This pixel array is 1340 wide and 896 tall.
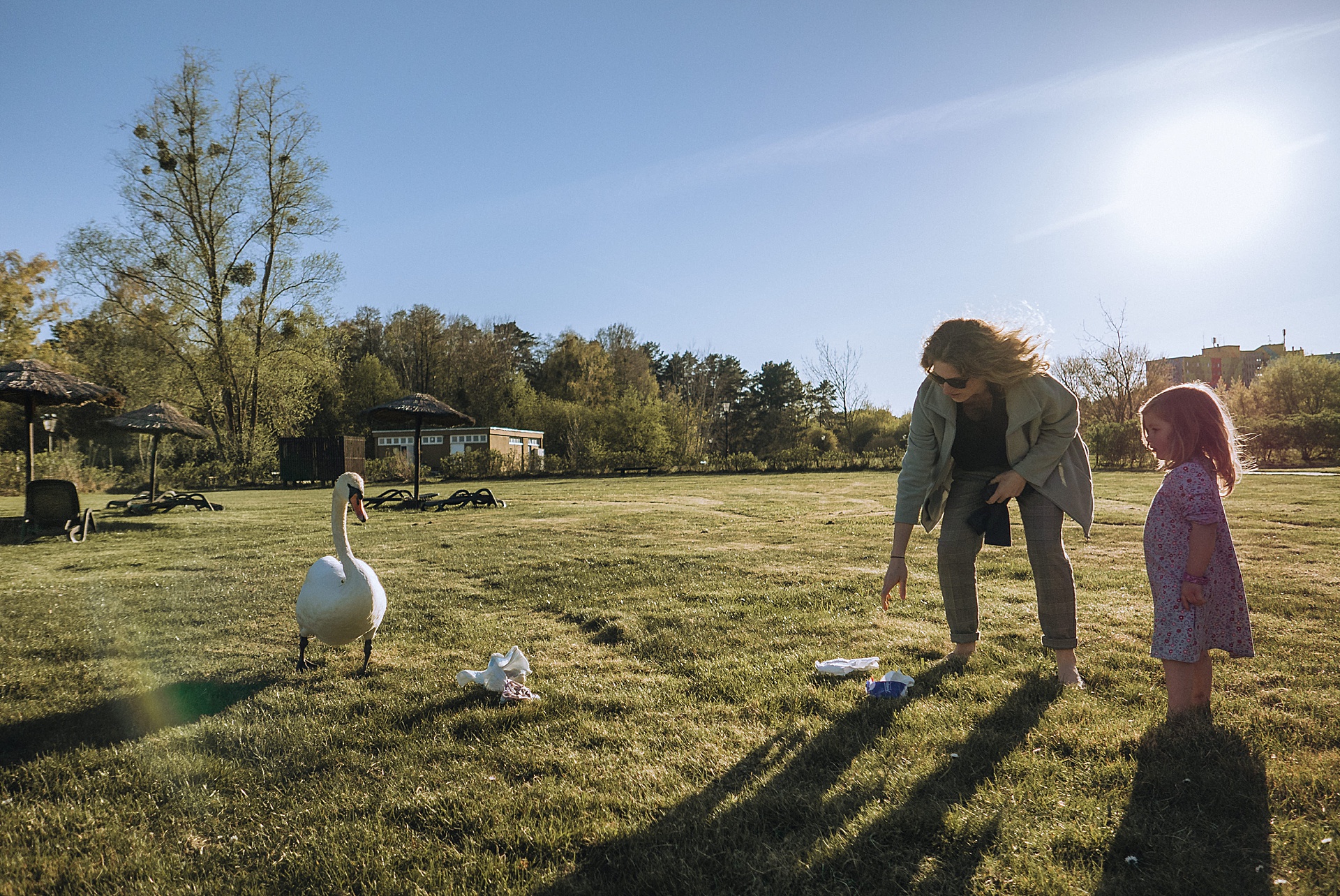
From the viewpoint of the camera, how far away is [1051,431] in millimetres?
3402

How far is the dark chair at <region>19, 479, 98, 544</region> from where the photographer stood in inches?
451

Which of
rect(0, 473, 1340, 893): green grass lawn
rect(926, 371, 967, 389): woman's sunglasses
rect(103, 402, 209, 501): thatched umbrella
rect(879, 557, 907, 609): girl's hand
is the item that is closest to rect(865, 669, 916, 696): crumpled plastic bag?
rect(0, 473, 1340, 893): green grass lawn

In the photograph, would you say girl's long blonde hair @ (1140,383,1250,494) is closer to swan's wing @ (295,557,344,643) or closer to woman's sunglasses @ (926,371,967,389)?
woman's sunglasses @ (926,371,967,389)

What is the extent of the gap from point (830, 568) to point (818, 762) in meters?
4.62

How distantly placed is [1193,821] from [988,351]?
196 cm

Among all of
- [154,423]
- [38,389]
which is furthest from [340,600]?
[154,423]

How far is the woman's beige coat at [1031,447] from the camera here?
3357 millimetres

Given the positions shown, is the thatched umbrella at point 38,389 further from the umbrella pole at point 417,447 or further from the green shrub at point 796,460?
the green shrub at point 796,460

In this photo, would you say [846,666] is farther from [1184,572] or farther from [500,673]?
[500,673]

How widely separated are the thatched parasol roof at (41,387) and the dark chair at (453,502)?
21.2ft

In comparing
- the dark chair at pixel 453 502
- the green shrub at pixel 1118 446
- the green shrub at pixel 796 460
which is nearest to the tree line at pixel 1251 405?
the green shrub at pixel 1118 446

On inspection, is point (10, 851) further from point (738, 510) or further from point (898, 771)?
point (738, 510)

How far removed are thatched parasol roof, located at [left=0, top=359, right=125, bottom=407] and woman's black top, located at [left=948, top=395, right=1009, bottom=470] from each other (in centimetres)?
1382

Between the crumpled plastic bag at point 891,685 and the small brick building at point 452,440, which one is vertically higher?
the small brick building at point 452,440
